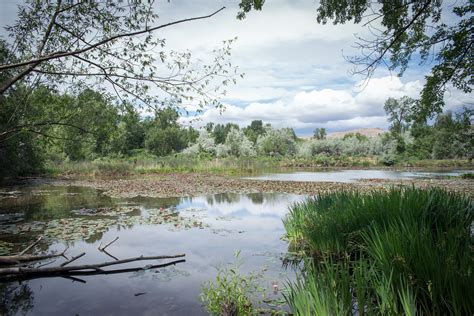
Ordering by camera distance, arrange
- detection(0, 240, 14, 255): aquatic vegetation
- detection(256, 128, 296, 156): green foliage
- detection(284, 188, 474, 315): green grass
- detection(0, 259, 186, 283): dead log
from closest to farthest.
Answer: detection(284, 188, 474, 315): green grass < detection(0, 259, 186, 283): dead log < detection(0, 240, 14, 255): aquatic vegetation < detection(256, 128, 296, 156): green foliage

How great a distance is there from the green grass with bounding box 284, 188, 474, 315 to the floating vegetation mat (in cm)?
419

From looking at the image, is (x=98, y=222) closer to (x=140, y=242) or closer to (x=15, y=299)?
(x=140, y=242)

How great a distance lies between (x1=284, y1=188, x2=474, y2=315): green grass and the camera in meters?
2.95

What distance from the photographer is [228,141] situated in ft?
201

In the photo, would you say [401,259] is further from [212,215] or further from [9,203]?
[9,203]

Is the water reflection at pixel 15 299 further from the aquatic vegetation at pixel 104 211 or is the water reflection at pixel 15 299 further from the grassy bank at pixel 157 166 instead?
the grassy bank at pixel 157 166

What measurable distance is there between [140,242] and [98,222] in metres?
2.70

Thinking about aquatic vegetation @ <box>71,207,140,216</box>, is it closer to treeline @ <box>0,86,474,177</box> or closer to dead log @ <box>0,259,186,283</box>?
treeline @ <box>0,86,474,177</box>

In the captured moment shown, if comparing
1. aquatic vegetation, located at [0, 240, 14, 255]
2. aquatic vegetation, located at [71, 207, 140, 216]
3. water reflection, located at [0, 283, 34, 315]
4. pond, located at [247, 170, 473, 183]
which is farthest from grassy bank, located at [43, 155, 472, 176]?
water reflection, located at [0, 283, 34, 315]

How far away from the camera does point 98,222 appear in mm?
9812

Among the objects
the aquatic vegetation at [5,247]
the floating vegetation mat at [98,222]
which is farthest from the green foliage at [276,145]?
the aquatic vegetation at [5,247]

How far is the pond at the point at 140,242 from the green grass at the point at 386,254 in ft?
3.40

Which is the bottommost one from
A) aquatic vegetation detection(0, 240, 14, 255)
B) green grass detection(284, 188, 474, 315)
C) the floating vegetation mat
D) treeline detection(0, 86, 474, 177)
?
the floating vegetation mat

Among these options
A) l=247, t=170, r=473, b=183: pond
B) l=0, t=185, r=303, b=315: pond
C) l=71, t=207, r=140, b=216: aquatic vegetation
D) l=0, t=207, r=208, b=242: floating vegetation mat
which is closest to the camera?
l=0, t=185, r=303, b=315: pond
